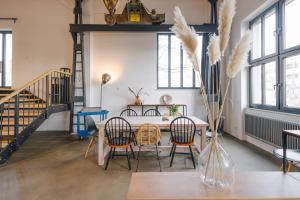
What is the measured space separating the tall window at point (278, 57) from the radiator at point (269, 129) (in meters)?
0.30

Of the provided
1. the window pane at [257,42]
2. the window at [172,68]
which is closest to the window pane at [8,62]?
the window at [172,68]

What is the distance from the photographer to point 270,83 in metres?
4.45

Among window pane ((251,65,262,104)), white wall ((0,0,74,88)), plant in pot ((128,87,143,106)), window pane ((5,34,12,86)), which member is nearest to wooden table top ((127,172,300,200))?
window pane ((251,65,262,104))

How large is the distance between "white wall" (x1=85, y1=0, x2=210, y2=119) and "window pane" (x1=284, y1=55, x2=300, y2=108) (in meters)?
3.01

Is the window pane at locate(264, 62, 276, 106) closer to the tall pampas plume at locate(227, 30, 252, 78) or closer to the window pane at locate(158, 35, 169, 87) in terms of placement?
the window pane at locate(158, 35, 169, 87)

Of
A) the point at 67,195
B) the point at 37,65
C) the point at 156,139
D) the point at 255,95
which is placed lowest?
the point at 67,195

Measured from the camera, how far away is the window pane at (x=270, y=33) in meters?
4.26

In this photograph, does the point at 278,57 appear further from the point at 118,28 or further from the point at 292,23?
the point at 118,28

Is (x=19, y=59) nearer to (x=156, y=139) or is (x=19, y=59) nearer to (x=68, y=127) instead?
(x=68, y=127)

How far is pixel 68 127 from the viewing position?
6.60m

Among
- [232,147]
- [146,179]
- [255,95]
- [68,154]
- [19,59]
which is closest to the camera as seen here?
[146,179]

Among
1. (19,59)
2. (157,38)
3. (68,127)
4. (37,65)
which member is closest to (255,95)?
(157,38)

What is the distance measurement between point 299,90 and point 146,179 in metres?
3.72

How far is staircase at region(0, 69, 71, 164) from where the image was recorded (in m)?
3.70
